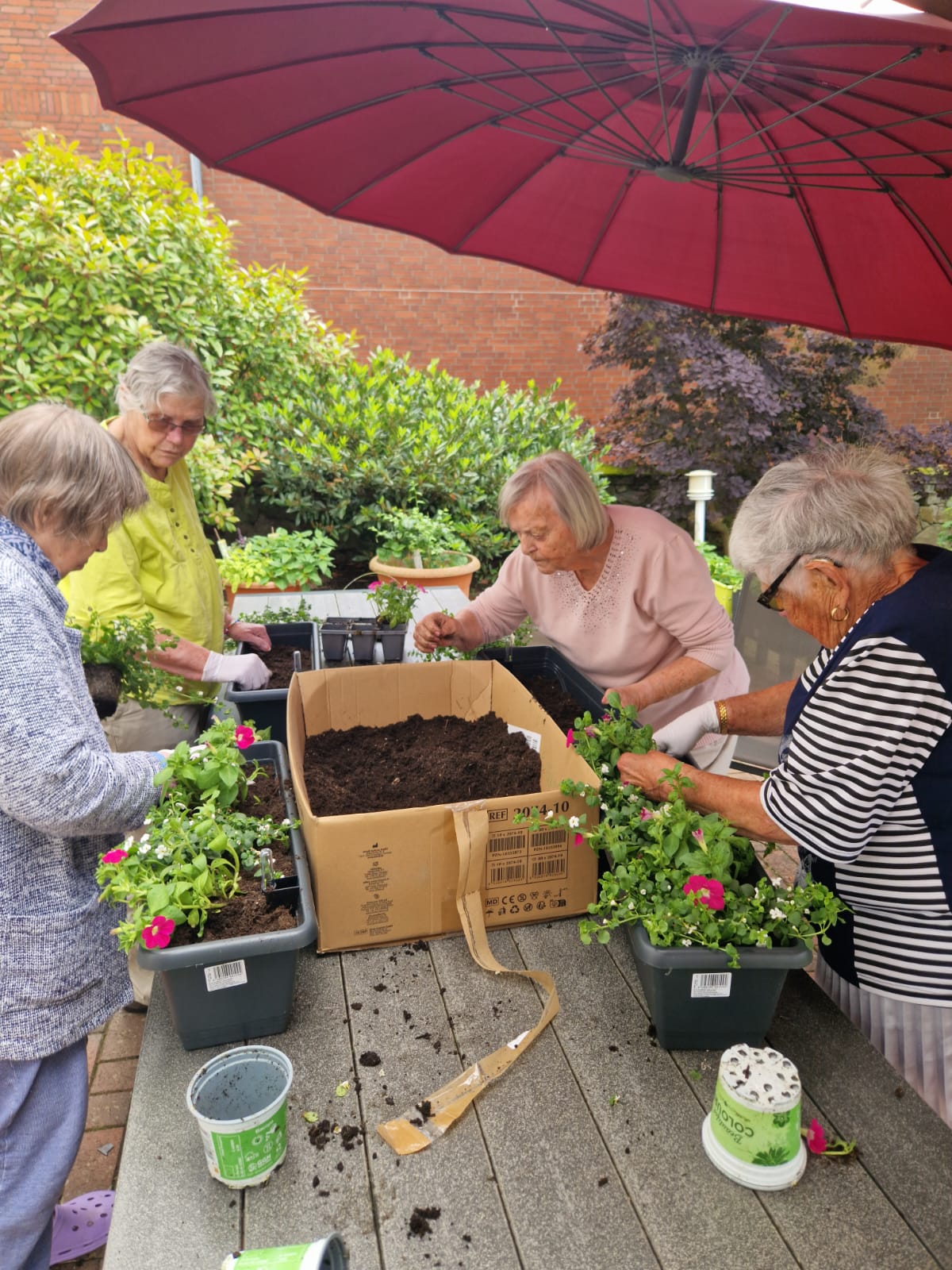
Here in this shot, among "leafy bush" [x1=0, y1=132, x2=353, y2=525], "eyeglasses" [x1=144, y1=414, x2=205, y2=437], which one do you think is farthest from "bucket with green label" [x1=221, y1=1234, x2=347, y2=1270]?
"leafy bush" [x1=0, y1=132, x2=353, y2=525]

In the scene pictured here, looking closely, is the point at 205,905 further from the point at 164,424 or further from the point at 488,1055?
the point at 164,424

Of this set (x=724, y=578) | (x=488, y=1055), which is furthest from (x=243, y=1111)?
(x=724, y=578)

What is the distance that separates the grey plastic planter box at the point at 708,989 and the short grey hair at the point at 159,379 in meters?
1.86

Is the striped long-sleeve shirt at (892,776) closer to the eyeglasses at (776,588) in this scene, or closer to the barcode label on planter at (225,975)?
the eyeglasses at (776,588)

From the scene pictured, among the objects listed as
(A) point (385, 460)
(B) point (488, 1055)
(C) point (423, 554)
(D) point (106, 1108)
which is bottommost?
(D) point (106, 1108)

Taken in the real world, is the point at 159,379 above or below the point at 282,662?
above

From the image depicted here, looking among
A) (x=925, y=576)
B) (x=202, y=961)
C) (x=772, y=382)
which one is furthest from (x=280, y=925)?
(x=772, y=382)

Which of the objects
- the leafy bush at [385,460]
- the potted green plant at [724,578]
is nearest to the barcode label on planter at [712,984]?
the potted green plant at [724,578]

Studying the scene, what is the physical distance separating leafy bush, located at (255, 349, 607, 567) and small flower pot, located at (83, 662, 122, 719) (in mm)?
3860

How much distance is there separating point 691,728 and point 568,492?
0.72 metres

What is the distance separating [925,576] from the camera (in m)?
1.39

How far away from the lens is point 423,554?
505cm

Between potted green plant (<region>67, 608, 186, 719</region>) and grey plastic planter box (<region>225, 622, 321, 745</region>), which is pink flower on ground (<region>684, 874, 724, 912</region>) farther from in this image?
potted green plant (<region>67, 608, 186, 719</region>)

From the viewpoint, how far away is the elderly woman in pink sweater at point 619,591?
2.26m
